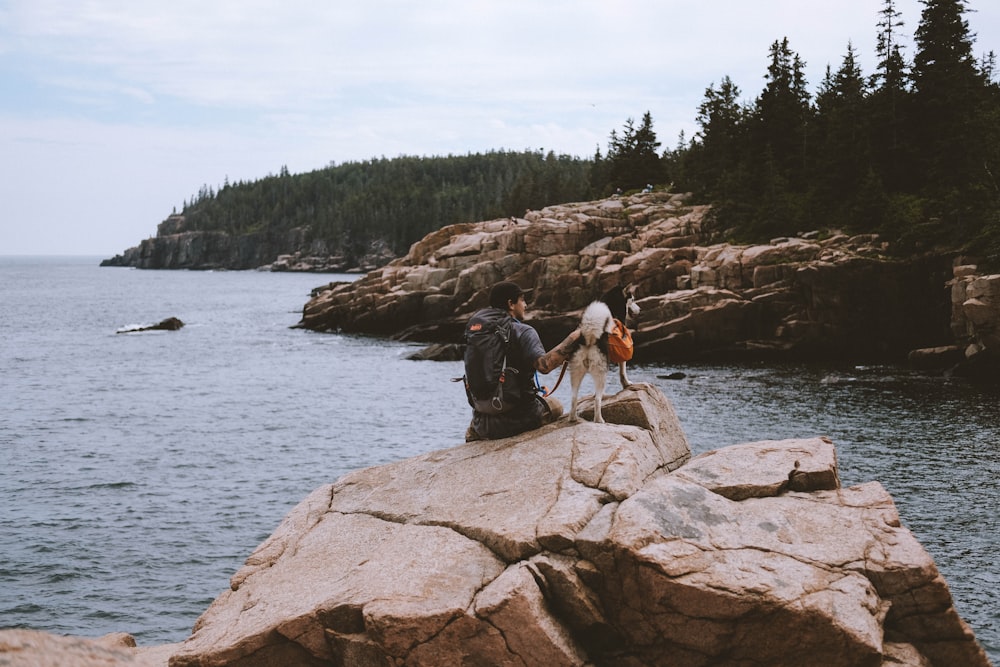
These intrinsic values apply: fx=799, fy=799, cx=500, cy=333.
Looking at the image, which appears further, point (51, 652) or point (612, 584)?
point (612, 584)

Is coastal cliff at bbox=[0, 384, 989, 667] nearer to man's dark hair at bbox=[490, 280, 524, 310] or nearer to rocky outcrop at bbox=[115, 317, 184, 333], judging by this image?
man's dark hair at bbox=[490, 280, 524, 310]

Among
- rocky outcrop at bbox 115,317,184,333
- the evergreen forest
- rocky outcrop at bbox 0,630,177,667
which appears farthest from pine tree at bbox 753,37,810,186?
rocky outcrop at bbox 0,630,177,667

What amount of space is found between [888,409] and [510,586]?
28471mm

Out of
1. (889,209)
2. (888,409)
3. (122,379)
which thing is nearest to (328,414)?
(122,379)

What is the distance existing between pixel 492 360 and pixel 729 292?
38140 millimetres

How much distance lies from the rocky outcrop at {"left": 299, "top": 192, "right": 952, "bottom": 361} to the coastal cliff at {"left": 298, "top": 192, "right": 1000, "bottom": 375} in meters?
0.08

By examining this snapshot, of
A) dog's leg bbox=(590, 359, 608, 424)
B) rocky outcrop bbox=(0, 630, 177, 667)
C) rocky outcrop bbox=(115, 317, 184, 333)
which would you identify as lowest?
rocky outcrop bbox=(115, 317, 184, 333)

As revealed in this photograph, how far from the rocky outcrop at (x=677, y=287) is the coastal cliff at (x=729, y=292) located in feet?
0.25

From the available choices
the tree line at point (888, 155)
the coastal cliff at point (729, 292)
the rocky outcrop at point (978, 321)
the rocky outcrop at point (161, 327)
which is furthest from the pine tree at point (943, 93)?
the rocky outcrop at point (161, 327)

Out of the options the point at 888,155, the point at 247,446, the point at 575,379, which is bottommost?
the point at 247,446

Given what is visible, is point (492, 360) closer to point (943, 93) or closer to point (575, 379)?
point (575, 379)

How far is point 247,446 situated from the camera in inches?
1164

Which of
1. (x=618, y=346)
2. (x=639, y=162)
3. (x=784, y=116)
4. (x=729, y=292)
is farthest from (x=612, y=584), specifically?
(x=639, y=162)

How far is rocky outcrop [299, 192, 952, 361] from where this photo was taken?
44094 mm
